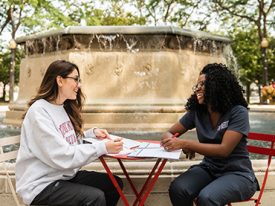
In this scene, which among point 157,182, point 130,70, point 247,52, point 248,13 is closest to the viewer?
point 157,182

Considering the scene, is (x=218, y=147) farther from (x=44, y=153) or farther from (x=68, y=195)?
(x=44, y=153)

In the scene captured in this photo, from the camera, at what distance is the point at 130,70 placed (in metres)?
8.53

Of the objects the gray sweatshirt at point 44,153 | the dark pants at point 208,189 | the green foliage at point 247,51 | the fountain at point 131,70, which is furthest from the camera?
the green foliage at point 247,51

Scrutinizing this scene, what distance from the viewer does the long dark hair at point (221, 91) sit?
125 inches

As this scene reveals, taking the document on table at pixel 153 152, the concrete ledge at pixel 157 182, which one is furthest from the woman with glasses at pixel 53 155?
the concrete ledge at pixel 157 182

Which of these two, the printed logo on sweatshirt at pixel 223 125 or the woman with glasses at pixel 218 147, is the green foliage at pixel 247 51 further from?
the printed logo on sweatshirt at pixel 223 125

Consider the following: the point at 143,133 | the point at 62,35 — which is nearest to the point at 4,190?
the point at 143,133

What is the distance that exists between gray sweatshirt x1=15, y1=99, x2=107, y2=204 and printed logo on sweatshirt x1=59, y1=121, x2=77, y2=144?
16mm

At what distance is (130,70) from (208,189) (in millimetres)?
5809

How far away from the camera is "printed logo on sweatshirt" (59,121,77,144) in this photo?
2922 mm

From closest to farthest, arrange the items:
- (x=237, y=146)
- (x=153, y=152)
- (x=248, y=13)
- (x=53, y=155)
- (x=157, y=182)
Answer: (x=53, y=155) → (x=153, y=152) → (x=237, y=146) → (x=157, y=182) → (x=248, y=13)

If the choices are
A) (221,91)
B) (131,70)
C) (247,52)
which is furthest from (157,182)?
(247,52)

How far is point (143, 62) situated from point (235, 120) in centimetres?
554

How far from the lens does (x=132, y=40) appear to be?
8.41m
